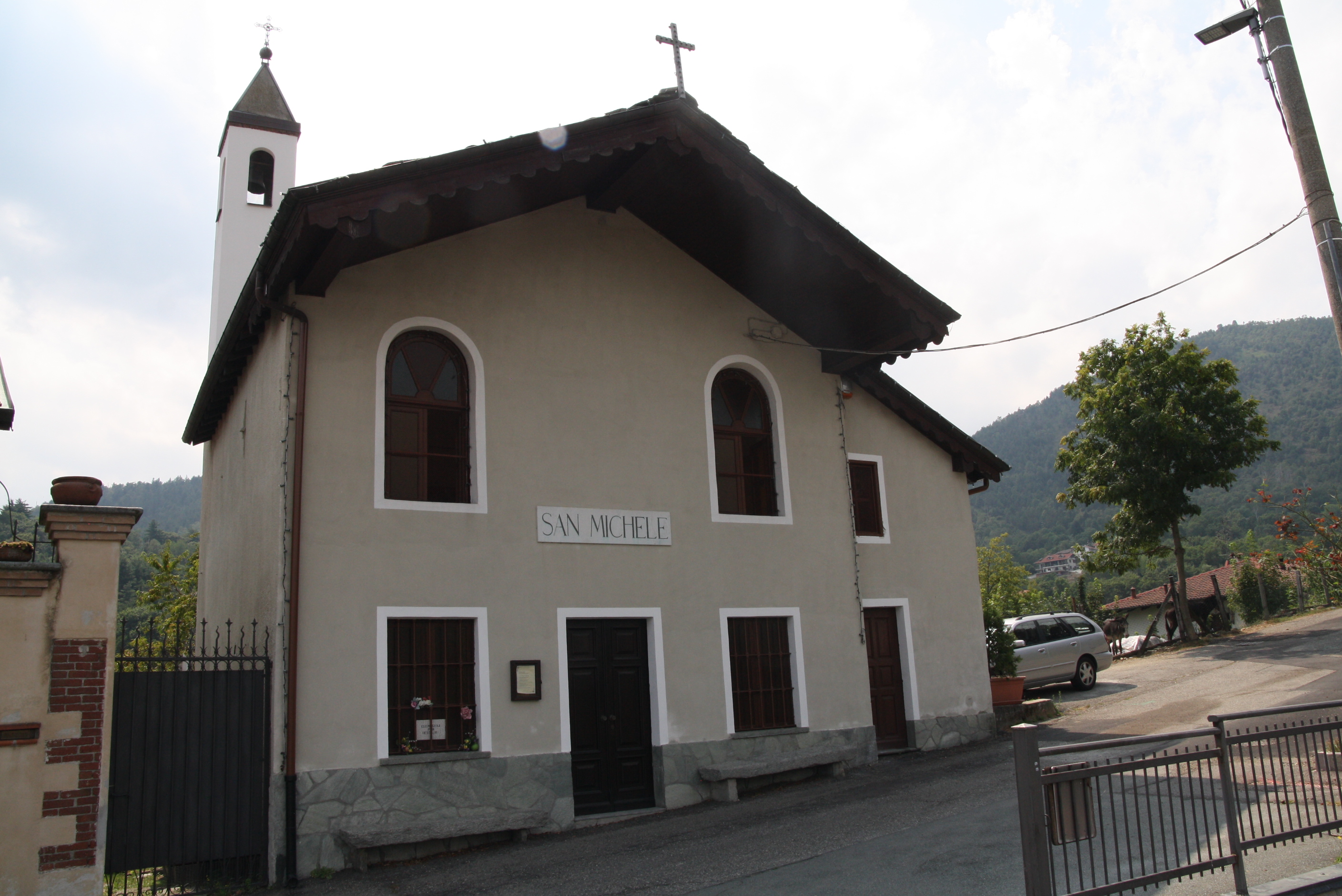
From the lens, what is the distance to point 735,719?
12102mm

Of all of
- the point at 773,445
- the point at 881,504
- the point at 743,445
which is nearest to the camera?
the point at 743,445

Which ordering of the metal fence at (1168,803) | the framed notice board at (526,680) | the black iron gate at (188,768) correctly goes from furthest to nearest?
the framed notice board at (526,680), the black iron gate at (188,768), the metal fence at (1168,803)

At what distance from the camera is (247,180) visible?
18.1m

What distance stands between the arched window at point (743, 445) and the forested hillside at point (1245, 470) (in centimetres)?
7267

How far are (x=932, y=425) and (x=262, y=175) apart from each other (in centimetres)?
1315

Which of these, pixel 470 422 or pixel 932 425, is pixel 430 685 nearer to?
pixel 470 422

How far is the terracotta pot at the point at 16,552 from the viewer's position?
25.3 ft

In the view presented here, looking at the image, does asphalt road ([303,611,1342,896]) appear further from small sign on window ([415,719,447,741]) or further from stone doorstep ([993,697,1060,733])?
small sign on window ([415,719,447,741])

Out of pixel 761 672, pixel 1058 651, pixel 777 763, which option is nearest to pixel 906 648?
pixel 761 672

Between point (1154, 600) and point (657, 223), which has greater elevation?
point (657, 223)

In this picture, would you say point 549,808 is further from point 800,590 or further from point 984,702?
point 984,702

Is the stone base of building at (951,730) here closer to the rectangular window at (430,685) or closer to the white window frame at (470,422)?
the rectangular window at (430,685)

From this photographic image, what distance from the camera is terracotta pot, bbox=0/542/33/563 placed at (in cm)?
772

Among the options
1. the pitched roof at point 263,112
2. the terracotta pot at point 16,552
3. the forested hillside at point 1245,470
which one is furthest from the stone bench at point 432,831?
the forested hillside at point 1245,470
